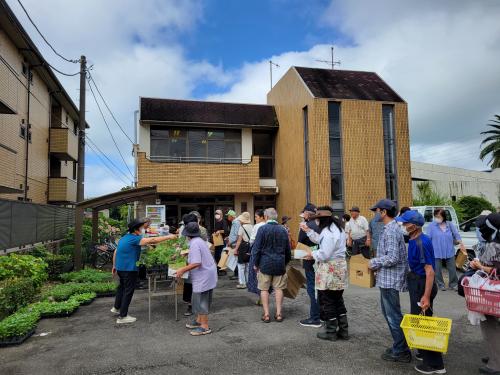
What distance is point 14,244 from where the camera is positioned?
943cm

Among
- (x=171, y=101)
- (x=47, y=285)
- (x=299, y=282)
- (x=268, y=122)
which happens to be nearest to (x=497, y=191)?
(x=268, y=122)

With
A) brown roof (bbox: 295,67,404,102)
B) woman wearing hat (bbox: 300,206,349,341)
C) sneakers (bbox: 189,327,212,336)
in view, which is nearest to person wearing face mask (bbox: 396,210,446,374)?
woman wearing hat (bbox: 300,206,349,341)

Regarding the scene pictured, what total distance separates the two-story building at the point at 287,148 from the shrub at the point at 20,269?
9253 mm

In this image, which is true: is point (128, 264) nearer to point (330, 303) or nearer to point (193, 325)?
point (193, 325)

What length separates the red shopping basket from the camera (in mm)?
3914

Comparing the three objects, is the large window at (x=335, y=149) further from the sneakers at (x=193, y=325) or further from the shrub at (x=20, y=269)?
the shrub at (x=20, y=269)

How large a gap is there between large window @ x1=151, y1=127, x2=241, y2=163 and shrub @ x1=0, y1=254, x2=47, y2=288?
1106 centimetres

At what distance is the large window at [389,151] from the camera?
59.2 feet

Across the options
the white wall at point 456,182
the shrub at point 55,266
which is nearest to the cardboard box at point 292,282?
the shrub at point 55,266

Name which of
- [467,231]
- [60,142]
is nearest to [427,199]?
[467,231]

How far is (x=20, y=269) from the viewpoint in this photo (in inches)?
328

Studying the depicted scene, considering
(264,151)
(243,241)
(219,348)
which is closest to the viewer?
(219,348)

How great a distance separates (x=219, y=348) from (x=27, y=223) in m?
7.88

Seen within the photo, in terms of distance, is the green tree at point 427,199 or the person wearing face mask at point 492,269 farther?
the green tree at point 427,199
